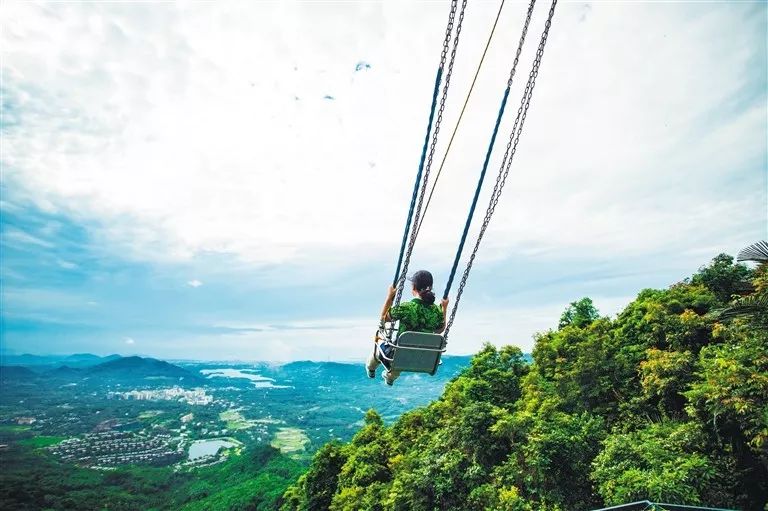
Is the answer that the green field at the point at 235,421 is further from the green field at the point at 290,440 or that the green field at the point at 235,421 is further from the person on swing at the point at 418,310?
the person on swing at the point at 418,310

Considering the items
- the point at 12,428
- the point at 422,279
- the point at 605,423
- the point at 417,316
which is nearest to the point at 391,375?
the point at 417,316

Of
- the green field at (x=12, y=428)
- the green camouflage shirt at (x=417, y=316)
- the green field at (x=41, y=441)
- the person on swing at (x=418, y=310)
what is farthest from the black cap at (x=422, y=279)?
the green field at (x=12, y=428)

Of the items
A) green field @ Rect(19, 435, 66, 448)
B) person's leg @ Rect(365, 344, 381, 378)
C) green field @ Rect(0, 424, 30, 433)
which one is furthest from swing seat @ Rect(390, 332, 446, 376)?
green field @ Rect(0, 424, 30, 433)

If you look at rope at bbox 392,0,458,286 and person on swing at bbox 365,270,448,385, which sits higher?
rope at bbox 392,0,458,286

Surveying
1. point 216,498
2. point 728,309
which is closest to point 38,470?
point 216,498

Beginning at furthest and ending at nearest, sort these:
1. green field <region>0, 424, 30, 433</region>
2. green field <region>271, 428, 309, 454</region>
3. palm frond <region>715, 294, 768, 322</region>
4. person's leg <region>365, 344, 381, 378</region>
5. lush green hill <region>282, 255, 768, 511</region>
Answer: green field <region>0, 424, 30, 433</region> < green field <region>271, 428, 309, 454</region> < lush green hill <region>282, 255, 768, 511</region> < palm frond <region>715, 294, 768, 322</region> < person's leg <region>365, 344, 381, 378</region>

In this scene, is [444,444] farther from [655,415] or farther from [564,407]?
[655,415]

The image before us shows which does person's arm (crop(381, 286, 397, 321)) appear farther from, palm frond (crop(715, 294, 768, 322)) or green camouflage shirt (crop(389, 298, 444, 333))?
palm frond (crop(715, 294, 768, 322))
